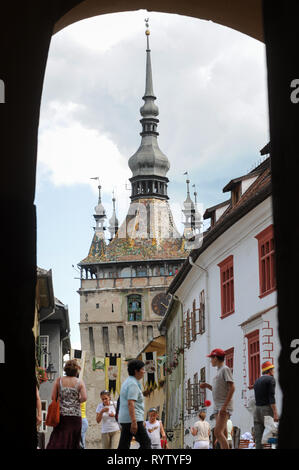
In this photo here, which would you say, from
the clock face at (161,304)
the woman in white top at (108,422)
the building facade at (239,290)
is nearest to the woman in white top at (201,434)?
the woman in white top at (108,422)

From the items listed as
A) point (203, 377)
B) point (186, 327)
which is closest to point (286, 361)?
point (203, 377)

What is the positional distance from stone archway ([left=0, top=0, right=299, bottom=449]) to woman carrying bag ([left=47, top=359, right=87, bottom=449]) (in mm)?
2944

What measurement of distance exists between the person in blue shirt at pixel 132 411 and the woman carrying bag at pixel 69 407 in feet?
1.34

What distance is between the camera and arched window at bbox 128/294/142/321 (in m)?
83.5

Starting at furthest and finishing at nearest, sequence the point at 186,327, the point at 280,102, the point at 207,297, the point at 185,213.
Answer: the point at 185,213 → the point at 186,327 → the point at 207,297 → the point at 280,102

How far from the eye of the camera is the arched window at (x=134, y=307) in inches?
3287

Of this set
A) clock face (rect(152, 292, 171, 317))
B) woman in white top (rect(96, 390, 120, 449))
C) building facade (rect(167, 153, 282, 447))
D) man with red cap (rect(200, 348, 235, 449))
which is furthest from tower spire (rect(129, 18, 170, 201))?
man with red cap (rect(200, 348, 235, 449))

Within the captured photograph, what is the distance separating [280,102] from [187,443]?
2856 centimetres

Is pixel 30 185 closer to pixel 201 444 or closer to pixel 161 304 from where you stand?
pixel 201 444

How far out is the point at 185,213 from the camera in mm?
99438

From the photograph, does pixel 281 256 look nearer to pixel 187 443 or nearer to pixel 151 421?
pixel 151 421

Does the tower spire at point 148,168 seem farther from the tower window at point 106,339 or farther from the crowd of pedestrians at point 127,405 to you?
the crowd of pedestrians at point 127,405

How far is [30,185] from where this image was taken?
5285mm

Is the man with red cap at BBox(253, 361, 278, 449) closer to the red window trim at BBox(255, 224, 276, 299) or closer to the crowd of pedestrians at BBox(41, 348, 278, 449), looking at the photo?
the crowd of pedestrians at BBox(41, 348, 278, 449)
